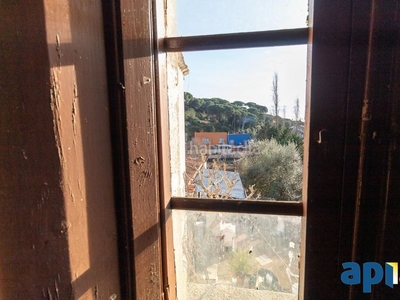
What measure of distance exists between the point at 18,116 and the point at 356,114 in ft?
1.79

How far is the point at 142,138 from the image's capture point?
1.48ft

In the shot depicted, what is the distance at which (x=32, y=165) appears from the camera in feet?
1.04

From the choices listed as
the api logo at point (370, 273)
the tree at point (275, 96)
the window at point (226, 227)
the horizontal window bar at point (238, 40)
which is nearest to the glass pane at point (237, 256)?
the window at point (226, 227)

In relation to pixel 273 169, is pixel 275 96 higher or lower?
higher

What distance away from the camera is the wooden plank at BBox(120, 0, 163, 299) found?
16.9 inches

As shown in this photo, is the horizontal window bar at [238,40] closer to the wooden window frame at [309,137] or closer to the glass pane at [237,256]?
the wooden window frame at [309,137]

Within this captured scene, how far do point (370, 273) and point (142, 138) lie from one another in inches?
20.4

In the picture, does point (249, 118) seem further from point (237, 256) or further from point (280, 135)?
point (237, 256)

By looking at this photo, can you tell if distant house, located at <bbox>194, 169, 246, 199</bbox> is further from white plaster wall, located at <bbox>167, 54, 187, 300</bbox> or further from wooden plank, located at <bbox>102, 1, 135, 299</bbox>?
wooden plank, located at <bbox>102, 1, 135, 299</bbox>

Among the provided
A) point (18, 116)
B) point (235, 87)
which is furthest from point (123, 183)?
point (235, 87)

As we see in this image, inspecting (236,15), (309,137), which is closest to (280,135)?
(309,137)

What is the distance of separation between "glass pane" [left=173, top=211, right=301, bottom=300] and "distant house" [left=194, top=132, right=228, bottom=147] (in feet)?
0.57

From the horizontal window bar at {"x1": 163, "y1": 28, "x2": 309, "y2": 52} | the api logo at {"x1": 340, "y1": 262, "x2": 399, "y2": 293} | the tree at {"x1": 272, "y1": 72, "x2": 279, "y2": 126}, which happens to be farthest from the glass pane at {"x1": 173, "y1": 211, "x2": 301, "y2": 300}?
the horizontal window bar at {"x1": 163, "y1": 28, "x2": 309, "y2": 52}

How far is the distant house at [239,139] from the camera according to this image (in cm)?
53
